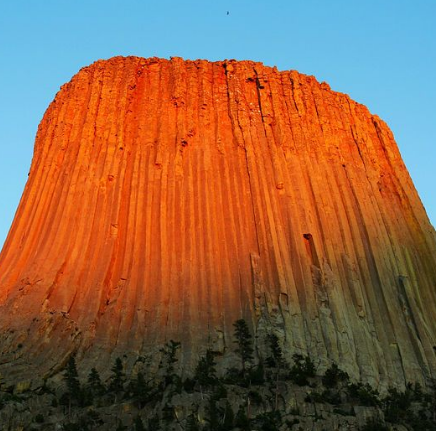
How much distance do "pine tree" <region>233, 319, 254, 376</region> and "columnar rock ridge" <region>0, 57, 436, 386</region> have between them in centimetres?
51

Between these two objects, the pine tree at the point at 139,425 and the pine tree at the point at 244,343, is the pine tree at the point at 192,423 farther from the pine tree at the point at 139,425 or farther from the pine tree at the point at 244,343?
the pine tree at the point at 244,343

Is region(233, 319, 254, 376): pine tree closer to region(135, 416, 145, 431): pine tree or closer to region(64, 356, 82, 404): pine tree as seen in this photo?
region(135, 416, 145, 431): pine tree

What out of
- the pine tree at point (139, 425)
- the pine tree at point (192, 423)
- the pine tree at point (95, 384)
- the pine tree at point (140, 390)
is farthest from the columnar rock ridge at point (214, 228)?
the pine tree at point (139, 425)

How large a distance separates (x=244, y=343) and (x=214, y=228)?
23.4 ft

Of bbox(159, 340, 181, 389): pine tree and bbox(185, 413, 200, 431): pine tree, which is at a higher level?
bbox(159, 340, 181, 389): pine tree

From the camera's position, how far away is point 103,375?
31281mm

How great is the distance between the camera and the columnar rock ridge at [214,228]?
110 ft

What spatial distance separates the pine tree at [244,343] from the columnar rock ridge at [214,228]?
0.51m

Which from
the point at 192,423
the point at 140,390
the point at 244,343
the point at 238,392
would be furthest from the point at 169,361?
the point at 192,423

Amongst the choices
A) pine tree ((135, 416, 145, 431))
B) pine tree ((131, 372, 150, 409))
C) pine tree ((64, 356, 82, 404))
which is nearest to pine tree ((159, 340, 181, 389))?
pine tree ((131, 372, 150, 409))

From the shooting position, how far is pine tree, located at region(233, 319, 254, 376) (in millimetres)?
31594

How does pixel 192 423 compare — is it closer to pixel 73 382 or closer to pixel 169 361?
pixel 169 361

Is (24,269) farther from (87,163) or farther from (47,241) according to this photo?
(87,163)

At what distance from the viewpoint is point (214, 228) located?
37500 millimetres
